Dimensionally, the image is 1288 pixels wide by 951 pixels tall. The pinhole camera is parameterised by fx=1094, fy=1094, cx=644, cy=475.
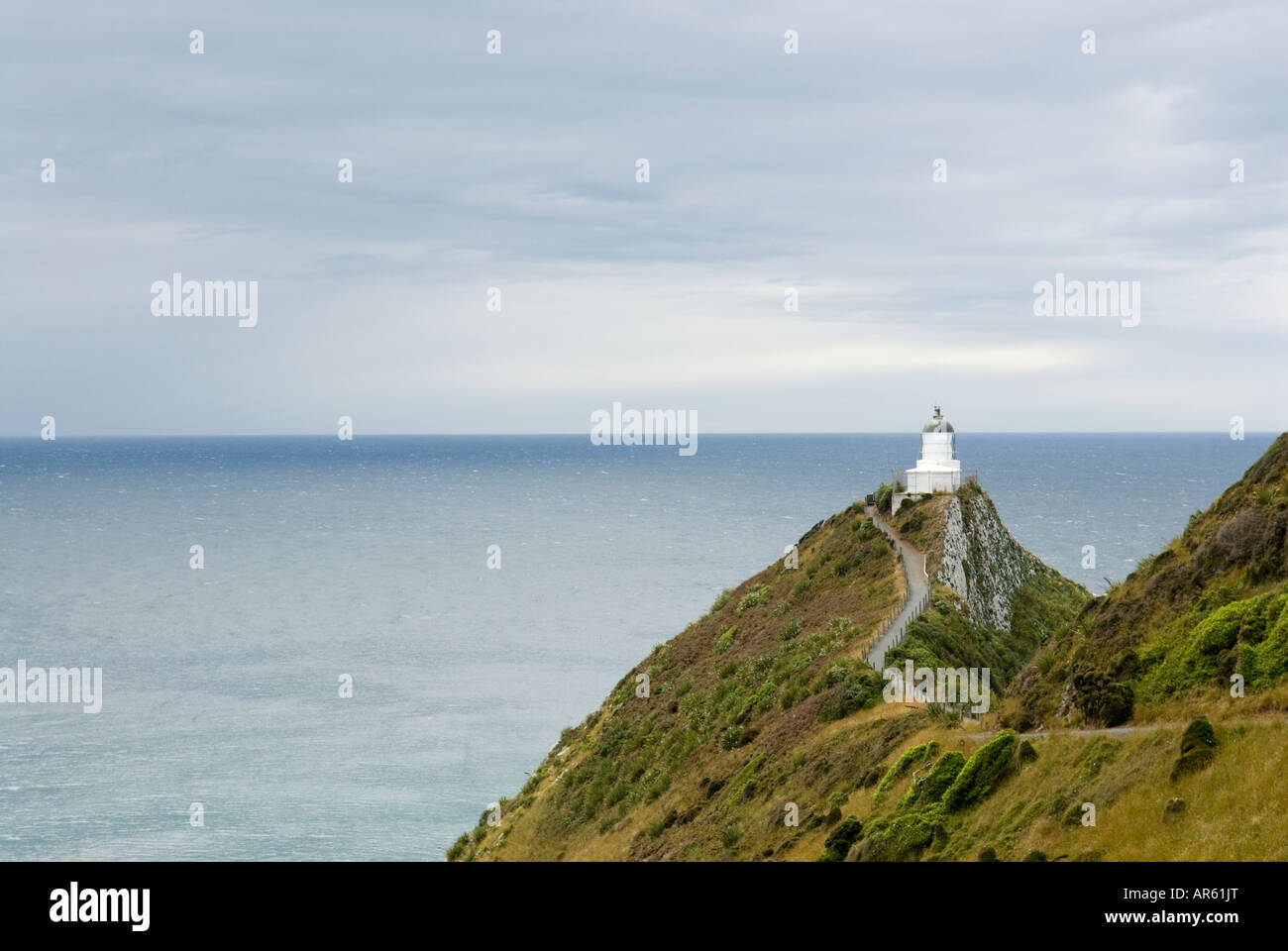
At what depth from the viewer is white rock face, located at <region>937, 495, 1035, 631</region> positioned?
5628 cm

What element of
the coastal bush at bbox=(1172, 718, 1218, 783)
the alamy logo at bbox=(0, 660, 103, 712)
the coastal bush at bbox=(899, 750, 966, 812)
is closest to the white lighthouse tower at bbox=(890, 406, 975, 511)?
the coastal bush at bbox=(899, 750, 966, 812)

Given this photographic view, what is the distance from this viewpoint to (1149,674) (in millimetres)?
26297

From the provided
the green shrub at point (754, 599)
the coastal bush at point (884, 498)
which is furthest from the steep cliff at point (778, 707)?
the coastal bush at point (884, 498)

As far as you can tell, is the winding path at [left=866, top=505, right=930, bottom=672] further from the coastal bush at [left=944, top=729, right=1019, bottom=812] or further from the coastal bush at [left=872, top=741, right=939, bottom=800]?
the coastal bush at [left=944, top=729, right=1019, bottom=812]

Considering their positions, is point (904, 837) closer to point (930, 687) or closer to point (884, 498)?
point (930, 687)

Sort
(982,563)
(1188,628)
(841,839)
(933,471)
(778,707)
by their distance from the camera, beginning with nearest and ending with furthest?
(841,839)
(1188,628)
(778,707)
(982,563)
(933,471)

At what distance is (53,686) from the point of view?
8750cm

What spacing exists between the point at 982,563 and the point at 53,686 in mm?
72190

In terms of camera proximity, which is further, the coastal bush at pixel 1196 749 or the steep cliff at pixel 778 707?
the steep cliff at pixel 778 707

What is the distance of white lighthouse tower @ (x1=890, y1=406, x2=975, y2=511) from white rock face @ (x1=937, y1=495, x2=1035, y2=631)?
8.34 ft

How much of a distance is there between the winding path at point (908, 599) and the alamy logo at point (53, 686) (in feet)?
200

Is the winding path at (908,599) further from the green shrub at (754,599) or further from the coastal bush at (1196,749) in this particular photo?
the coastal bush at (1196,749)

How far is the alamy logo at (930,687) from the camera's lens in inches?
1497

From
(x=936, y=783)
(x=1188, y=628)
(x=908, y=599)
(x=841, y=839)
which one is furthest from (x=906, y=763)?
(x=908, y=599)
